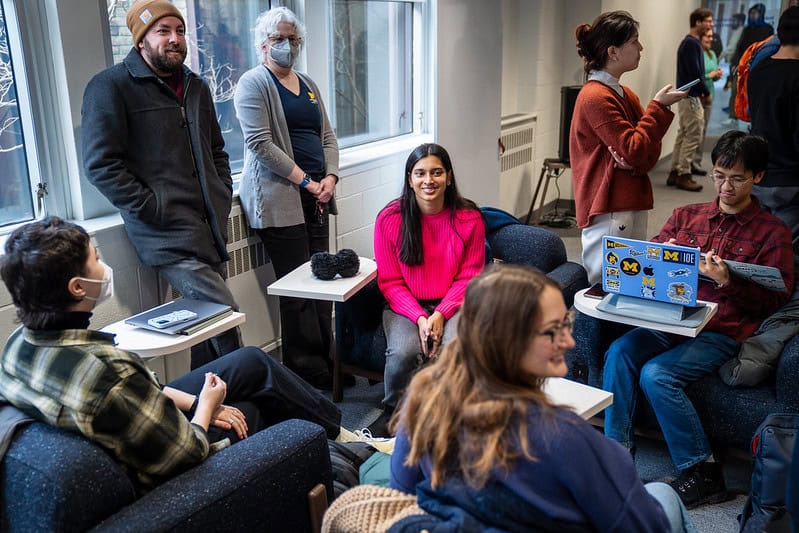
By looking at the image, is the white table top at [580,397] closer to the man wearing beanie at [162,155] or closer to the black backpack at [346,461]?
the black backpack at [346,461]

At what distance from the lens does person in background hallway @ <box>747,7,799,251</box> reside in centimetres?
328

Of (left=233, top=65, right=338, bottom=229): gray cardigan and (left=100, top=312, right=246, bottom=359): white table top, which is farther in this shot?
(left=233, top=65, right=338, bottom=229): gray cardigan

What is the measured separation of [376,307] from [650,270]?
3.83 feet

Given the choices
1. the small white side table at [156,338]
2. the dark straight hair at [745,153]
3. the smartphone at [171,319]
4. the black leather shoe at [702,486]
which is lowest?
the black leather shoe at [702,486]

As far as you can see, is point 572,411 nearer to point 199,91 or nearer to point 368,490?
point 368,490

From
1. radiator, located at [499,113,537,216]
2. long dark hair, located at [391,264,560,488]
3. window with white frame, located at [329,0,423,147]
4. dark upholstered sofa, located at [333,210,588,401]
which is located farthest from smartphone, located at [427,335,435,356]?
radiator, located at [499,113,537,216]

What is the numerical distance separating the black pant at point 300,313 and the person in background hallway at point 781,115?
1.92 meters

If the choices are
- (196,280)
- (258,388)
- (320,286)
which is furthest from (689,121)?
(258,388)

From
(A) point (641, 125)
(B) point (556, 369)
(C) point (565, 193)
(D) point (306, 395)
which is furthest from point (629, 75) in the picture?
(B) point (556, 369)

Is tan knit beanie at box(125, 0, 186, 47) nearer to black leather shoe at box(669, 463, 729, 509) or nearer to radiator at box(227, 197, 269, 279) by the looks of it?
radiator at box(227, 197, 269, 279)

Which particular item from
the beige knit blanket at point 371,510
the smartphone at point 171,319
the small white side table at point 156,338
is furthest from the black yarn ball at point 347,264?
the beige knit blanket at point 371,510

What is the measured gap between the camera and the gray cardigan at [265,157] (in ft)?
10.7

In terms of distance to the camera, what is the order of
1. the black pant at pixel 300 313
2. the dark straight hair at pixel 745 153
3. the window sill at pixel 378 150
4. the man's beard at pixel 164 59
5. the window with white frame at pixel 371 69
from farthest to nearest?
the window with white frame at pixel 371 69 → the window sill at pixel 378 150 → the black pant at pixel 300 313 → the man's beard at pixel 164 59 → the dark straight hair at pixel 745 153

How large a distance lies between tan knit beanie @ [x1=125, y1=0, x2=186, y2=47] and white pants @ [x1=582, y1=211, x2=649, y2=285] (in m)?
1.80
